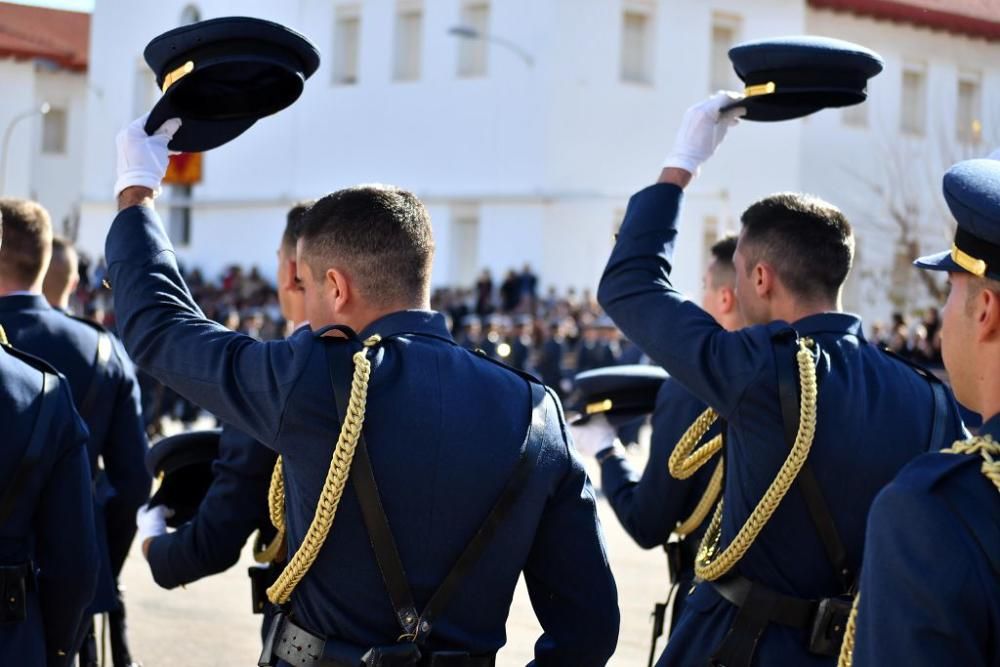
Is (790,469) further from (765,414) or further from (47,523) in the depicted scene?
(47,523)

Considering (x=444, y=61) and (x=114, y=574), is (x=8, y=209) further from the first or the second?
(x=444, y=61)

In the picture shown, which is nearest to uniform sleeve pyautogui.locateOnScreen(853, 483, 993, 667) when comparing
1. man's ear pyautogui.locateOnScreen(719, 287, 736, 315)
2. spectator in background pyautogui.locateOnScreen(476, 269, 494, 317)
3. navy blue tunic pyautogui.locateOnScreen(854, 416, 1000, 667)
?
navy blue tunic pyautogui.locateOnScreen(854, 416, 1000, 667)

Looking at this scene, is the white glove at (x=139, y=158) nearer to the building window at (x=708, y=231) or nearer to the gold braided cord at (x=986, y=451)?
the gold braided cord at (x=986, y=451)

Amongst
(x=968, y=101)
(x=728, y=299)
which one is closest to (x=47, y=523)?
(x=728, y=299)

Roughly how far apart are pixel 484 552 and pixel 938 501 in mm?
1086

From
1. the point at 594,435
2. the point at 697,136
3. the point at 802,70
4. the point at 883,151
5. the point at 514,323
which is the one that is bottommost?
the point at 514,323

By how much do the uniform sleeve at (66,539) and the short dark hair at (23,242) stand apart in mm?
1267

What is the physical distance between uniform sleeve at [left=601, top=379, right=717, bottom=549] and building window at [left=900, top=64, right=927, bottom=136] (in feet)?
107

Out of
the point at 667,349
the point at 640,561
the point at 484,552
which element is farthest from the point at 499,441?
the point at 640,561

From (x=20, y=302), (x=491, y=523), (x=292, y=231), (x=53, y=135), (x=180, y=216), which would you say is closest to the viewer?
(x=491, y=523)

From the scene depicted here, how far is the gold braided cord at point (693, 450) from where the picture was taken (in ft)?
14.1

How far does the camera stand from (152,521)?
4.24m

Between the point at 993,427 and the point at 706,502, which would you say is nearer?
the point at 993,427

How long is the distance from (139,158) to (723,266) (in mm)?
2474
